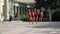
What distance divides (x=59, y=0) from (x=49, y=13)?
6779 mm

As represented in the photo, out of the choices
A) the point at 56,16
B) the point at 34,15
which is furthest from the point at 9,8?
the point at 34,15

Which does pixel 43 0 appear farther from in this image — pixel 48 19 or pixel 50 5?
pixel 48 19

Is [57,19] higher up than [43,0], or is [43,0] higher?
[43,0]

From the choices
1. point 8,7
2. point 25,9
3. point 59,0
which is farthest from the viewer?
point 25,9

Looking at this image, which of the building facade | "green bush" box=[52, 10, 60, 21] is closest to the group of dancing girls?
the building facade

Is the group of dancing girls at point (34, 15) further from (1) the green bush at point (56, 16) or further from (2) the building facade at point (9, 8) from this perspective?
(1) the green bush at point (56, 16)

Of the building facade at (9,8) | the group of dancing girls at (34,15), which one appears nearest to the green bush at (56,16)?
the building facade at (9,8)

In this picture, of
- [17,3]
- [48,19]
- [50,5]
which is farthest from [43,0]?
[48,19]

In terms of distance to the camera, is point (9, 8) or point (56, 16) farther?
point (9, 8)

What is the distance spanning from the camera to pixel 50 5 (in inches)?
2320

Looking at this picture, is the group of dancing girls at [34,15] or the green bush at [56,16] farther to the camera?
the green bush at [56,16]

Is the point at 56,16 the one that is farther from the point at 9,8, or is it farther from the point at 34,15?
the point at 34,15

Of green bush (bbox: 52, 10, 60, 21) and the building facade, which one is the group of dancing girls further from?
green bush (bbox: 52, 10, 60, 21)

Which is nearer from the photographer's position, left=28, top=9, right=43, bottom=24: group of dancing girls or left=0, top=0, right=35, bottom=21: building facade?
left=28, top=9, right=43, bottom=24: group of dancing girls
